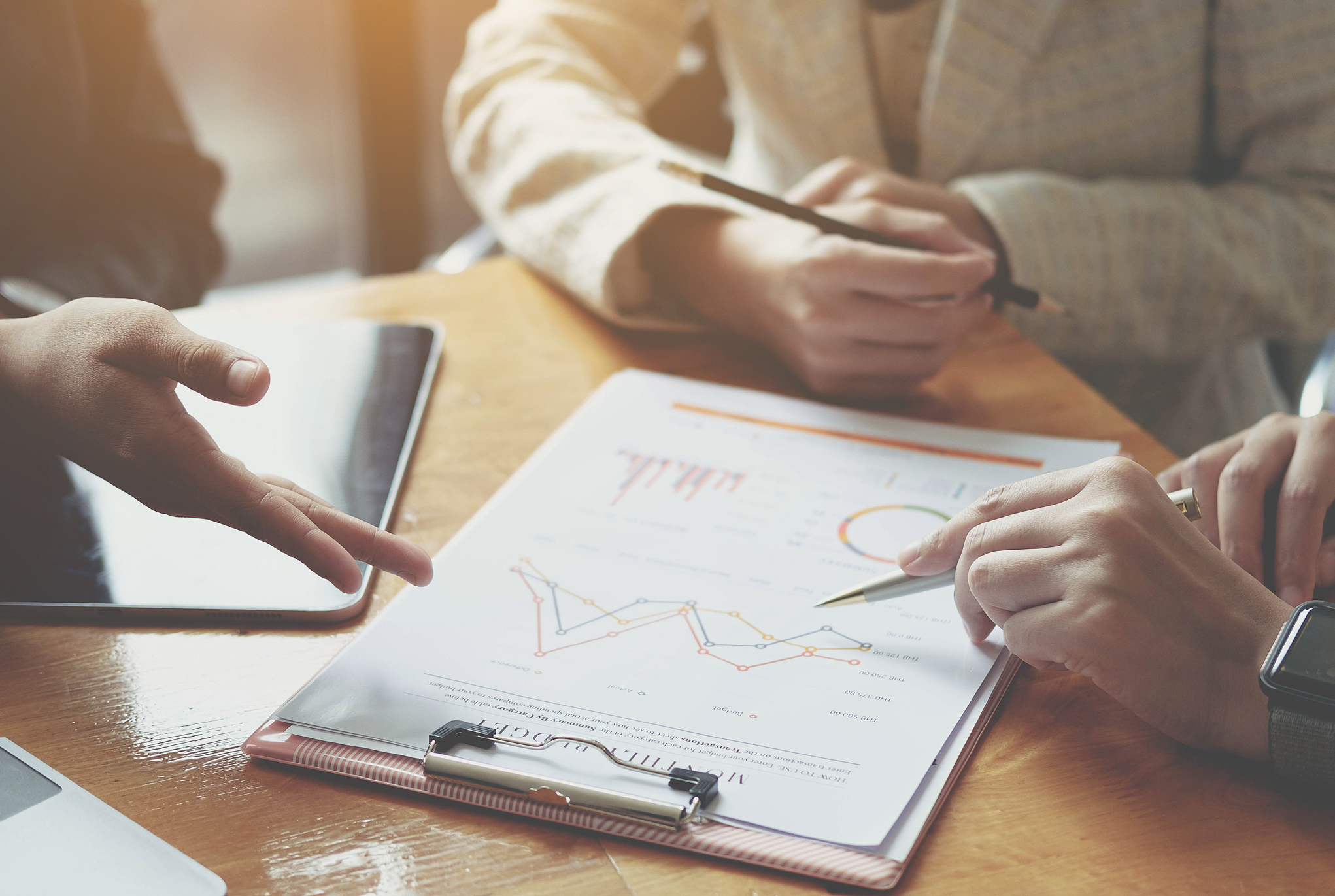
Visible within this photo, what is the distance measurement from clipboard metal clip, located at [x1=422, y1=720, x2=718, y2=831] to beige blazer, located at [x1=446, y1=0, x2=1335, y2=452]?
1.46 feet

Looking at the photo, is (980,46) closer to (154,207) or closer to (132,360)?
(132,360)

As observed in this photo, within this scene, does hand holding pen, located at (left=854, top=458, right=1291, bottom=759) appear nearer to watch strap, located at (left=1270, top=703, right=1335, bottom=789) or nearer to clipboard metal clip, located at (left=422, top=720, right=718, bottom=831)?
watch strap, located at (left=1270, top=703, right=1335, bottom=789)

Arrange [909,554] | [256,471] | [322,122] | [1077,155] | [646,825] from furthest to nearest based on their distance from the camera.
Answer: [322,122], [1077,155], [256,471], [909,554], [646,825]

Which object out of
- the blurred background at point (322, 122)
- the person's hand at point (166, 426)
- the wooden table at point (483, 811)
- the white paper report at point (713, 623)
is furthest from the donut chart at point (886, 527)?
the blurred background at point (322, 122)

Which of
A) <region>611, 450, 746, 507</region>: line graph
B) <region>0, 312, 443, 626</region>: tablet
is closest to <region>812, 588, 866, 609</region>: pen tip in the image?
<region>611, 450, 746, 507</region>: line graph

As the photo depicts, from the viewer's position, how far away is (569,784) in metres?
0.37

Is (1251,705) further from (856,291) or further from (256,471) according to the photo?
(256,471)

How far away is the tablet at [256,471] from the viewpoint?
482mm

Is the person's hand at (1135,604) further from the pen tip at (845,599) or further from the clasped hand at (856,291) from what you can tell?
the clasped hand at (856,291)

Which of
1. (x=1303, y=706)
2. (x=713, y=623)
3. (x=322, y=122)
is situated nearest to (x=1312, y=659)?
(x=1303, y=706)

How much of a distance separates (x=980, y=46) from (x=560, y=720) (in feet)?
2.25

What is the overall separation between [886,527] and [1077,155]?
529mm

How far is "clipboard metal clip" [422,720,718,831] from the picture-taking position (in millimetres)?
363

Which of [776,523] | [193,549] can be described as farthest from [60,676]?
[776,523]
